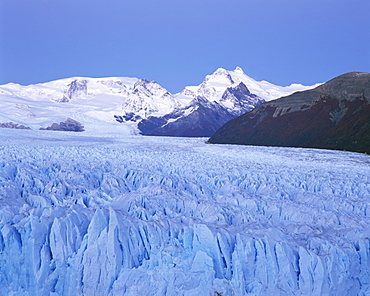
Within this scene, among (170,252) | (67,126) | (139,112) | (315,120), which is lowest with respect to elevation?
(170,252)

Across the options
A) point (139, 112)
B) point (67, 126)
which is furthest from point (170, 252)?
point (139, 112)

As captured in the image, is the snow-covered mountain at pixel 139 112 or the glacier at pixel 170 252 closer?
the glacier at pixel 170 252

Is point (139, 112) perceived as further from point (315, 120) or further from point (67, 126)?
point (315, 120)

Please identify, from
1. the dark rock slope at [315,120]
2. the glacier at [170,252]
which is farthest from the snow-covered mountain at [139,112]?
the glacier at [170,252]

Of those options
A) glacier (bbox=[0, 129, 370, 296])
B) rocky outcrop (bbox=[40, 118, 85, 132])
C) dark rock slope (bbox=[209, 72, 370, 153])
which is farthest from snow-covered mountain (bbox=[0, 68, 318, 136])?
glacier (bbox=[0, 129, 370, 296])

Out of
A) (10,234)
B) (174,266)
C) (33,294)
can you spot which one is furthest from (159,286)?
(10,234)

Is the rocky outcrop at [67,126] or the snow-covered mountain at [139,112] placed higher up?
the snow-covered mountain at [139,112]

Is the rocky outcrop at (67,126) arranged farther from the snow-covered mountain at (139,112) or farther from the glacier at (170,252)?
the glacier at (170,252)

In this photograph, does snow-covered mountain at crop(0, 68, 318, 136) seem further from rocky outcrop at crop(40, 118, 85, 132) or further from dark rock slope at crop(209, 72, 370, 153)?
dark rock slope at crop(209, 72, 370, 153)
